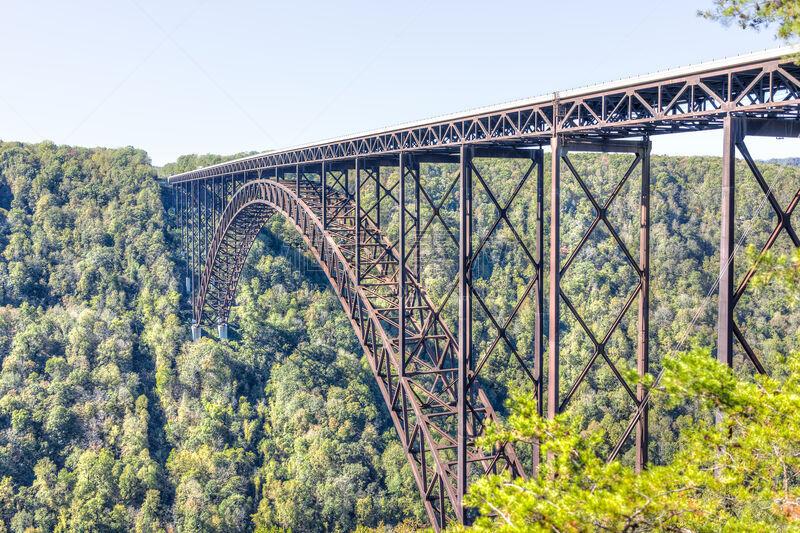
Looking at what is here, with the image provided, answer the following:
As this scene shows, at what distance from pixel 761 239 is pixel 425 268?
27109 mm

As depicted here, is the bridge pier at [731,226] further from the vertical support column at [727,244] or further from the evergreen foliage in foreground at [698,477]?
the evergreen foliage in foreground at [698,477]

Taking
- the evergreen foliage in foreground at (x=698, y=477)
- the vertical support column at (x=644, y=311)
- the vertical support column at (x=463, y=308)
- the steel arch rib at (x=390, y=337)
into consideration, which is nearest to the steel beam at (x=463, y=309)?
the vertical support column at (x=463, y=308)

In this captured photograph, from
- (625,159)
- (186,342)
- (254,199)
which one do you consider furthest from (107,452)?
(625,159)

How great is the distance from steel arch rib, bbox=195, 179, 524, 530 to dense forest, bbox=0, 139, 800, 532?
5.06 metres

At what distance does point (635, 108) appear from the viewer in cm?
1116

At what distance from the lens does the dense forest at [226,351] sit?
116ft

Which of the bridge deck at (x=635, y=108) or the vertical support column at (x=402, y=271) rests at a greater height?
the bridge deck at (x=635, y=108)

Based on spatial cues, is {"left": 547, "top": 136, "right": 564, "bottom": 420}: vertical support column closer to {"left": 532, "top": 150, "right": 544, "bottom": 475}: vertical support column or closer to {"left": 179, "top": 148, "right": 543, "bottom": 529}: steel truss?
{"left": 532, "top": 150, "right": 544, "bottom": 475}: vertical support column

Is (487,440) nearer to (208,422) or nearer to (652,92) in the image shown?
(652,92)

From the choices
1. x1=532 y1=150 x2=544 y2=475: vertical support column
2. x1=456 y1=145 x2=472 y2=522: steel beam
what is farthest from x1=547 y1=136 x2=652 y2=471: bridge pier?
x1=456 y1=145 x2=472 y2=522: steel beam

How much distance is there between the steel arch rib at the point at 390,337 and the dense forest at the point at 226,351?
5.06 m

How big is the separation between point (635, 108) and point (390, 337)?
10323 millimetres

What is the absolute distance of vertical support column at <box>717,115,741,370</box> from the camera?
8227 mm

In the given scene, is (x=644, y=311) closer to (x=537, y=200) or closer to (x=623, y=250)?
(x=623, y=250)
